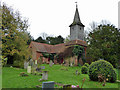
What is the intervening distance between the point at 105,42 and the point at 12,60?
59.7 ft

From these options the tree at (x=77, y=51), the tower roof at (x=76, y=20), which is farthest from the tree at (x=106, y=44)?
the tower roof at (x=76, y=20)

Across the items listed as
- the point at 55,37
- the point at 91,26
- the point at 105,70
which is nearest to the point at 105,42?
the point at 105,70

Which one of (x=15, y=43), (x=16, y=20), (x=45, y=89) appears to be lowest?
(x=45, y=89)

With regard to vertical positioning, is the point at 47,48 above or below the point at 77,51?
above

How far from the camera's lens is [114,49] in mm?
20812

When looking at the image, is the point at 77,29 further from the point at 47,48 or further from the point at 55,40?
the point at 55,40

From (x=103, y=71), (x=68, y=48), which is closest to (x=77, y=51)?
(x=68, y=48)

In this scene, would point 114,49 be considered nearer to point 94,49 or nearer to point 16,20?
point 94,49

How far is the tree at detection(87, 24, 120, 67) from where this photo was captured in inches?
798

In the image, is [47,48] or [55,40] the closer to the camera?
[47,48]

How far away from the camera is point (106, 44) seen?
20.4 m

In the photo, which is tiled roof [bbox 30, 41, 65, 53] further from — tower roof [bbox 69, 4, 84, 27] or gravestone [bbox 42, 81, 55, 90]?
gravestone [bbox 42, 81, 55, 90]

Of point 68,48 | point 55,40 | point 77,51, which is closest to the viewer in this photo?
point 77,51

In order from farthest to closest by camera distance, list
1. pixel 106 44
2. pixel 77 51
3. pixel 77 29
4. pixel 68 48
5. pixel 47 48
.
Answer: pixel 47 48
pixel 77 29
pixel 68 48
pixel 77 51
pixel 106 44
